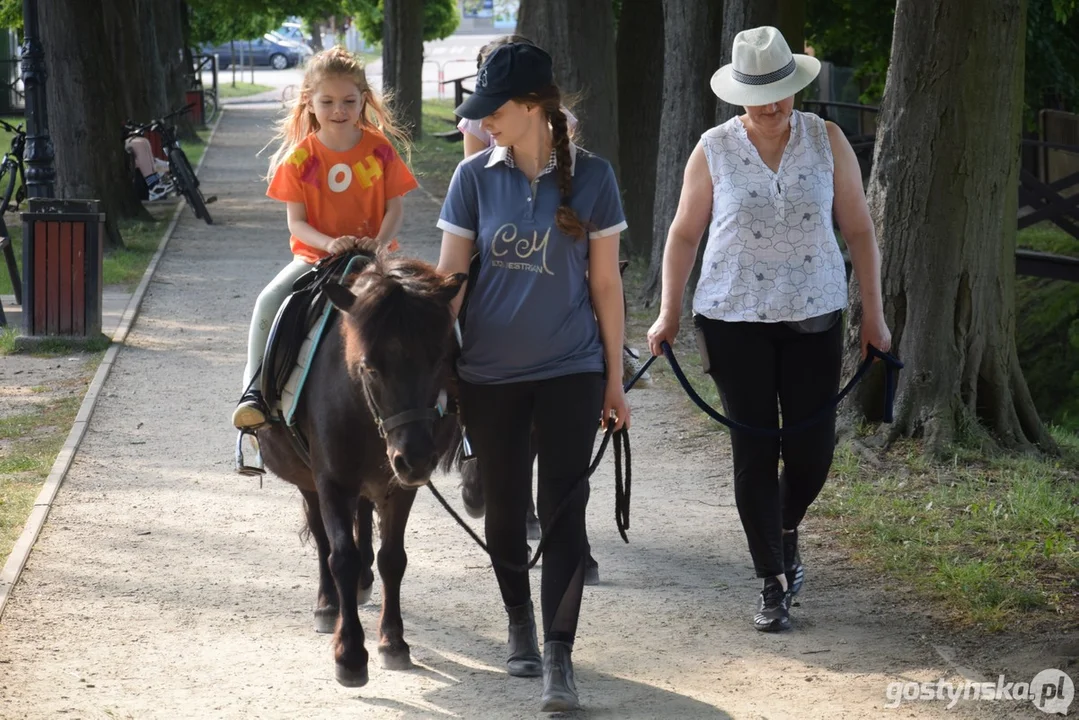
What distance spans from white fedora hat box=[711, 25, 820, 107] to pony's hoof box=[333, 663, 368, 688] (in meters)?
2.39

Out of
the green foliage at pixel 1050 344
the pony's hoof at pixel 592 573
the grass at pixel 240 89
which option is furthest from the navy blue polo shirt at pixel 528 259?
the grass at pixel 240 89

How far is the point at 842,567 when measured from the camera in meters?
6.48

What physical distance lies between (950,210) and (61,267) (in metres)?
7.37

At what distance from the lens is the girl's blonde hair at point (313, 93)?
5797mm

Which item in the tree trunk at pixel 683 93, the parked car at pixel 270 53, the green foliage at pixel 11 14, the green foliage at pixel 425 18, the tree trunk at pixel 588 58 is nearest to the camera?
the tree trunk at pixel 683 93

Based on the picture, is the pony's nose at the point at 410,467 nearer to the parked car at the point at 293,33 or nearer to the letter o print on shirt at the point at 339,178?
the letter o print on shirt at the point at 339,178

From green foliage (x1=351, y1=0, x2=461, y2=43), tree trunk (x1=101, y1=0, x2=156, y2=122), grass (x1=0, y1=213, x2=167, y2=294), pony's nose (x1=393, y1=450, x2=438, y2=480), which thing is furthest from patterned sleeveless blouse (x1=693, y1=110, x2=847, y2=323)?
green foliage (x1=351, y1=0, x2=461, y2=43)

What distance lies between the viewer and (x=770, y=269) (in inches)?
211

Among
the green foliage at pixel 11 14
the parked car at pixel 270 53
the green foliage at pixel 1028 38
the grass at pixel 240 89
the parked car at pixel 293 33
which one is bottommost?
the grass at pixel 240 89

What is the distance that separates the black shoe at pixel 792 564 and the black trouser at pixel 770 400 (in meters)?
0.21

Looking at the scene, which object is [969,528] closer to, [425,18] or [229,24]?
[425,18]

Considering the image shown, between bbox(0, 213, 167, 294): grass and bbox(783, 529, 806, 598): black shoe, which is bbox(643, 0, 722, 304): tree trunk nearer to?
bbox(0, 213, 167, 294): grass

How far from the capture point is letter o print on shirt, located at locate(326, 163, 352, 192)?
583cm

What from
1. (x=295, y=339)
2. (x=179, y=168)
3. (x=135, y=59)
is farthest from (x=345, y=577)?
(x=135, y=59)
